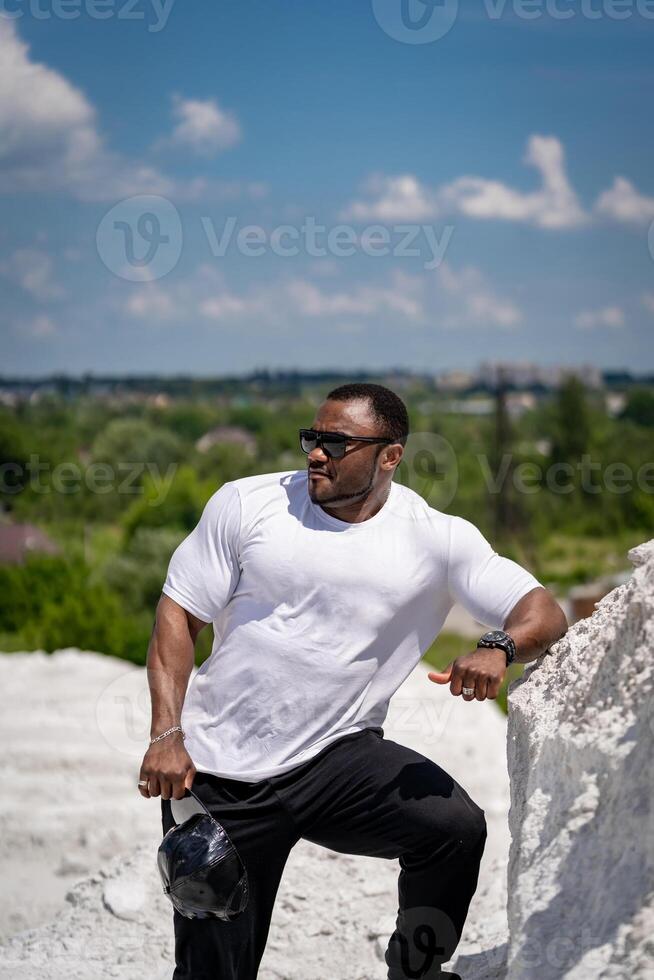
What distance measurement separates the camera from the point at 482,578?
8.94 ft

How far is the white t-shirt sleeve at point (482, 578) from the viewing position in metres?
2.71

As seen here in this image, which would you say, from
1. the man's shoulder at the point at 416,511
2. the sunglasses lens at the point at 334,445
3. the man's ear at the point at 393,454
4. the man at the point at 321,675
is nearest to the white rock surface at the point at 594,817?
the man at the point at 321,675

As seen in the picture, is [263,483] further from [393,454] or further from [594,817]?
[594,817]

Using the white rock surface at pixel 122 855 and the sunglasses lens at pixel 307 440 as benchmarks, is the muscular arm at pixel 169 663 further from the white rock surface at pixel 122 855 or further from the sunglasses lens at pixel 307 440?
the white rock surface at pixel 122 855

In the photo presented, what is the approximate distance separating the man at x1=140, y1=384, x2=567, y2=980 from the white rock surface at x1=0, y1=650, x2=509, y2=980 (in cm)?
70

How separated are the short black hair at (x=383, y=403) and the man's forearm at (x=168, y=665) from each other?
26.4 inches

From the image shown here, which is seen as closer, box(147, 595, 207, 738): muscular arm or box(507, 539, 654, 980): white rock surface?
box(507, 539, 654, 980): white rock surface

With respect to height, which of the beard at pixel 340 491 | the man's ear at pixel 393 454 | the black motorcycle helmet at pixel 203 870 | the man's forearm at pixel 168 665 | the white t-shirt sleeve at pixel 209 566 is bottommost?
the black motorcycle helmet at pixel 203 870

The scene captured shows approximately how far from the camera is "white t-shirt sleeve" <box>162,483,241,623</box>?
2691mm

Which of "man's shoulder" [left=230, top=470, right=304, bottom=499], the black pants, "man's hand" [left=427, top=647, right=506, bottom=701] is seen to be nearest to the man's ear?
"man's shoulder" [left=230, top=470, right=304, bottom=499]

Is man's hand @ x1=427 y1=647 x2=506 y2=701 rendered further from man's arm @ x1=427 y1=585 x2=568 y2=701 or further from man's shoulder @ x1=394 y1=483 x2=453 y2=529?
man's shoulder @ x1=394 y1=483 x2=453 y2=529

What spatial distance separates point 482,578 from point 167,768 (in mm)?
874

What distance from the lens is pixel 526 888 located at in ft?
7.90

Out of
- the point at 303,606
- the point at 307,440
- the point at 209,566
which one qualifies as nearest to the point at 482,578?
the point at 303,606
